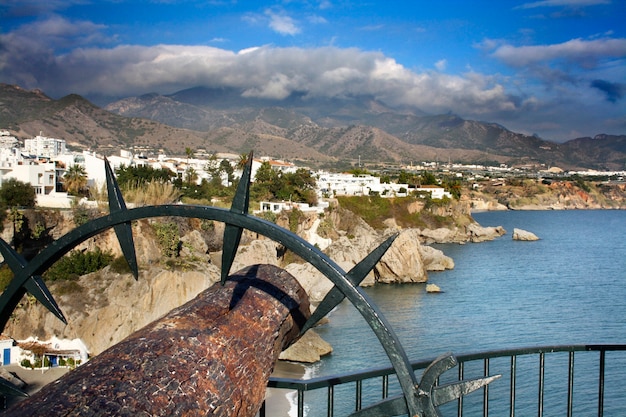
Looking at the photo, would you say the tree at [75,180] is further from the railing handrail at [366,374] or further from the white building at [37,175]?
the railing handrail at [366,374]

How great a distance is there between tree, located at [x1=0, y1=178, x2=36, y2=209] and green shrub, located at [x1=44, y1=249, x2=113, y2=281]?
20.6 ft

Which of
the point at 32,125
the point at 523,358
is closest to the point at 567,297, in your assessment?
the point at 523,358

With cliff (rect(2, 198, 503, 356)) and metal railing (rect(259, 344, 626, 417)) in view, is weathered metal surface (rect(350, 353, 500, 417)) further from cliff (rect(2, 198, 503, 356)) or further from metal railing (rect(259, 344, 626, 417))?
cliff (rect(2, 198, 503, 356))

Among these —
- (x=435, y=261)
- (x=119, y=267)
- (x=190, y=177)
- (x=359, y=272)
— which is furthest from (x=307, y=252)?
(x=190, y=177)

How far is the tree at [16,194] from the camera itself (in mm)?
31688

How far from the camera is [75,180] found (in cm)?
4041

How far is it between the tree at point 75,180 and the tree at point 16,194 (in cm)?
540

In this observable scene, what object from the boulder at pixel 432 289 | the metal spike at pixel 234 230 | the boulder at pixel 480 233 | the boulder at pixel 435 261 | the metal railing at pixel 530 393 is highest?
the metal spike at pixel 234 230

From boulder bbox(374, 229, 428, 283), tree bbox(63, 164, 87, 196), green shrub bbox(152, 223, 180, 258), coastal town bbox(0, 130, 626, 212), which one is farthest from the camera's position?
tree bbox(63, 164, 87, 196)

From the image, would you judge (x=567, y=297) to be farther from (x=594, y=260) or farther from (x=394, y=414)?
(x=394, y=414)

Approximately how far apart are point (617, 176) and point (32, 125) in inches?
5521

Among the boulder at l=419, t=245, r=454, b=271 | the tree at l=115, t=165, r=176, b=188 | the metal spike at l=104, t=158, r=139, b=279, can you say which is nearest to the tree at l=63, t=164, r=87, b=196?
the tree at l=115, t=165, r=176, b=188

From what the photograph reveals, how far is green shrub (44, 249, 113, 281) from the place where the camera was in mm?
25562

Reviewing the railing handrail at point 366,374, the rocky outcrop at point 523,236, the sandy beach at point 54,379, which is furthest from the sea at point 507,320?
the rocky outcrop at point 523,236
